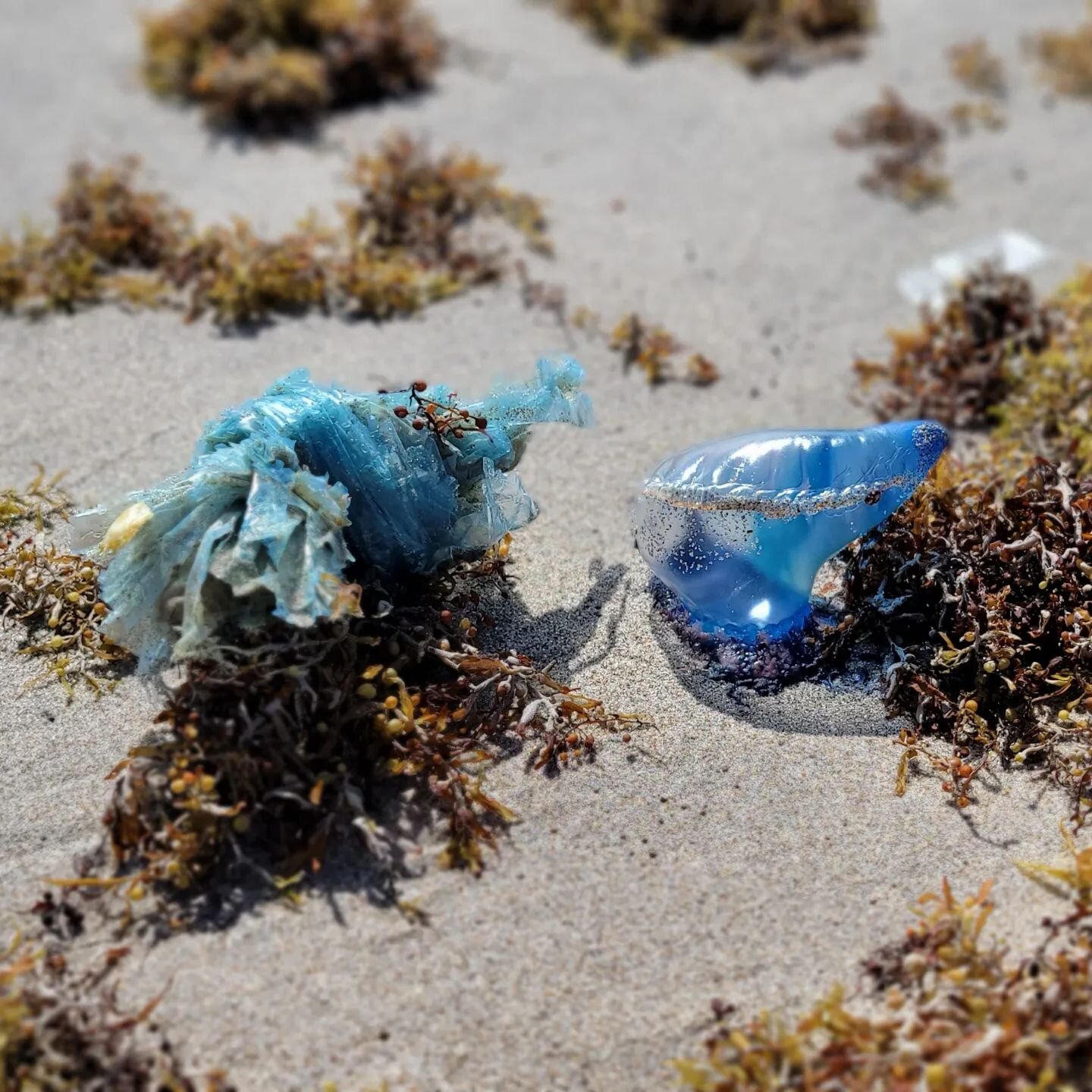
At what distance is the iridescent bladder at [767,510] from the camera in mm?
2719

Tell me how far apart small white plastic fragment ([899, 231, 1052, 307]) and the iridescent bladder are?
5.74ft

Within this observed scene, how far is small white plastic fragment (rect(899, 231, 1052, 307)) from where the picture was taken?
4.38 metres

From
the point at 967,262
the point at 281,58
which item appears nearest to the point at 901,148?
the point at 967,262

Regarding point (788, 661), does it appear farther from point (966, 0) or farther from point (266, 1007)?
point (966, 0)

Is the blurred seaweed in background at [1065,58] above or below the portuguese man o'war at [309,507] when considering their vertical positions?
above

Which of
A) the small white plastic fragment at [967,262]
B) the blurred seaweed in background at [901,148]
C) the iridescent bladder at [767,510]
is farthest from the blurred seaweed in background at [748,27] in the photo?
the iridescent bladder at [767,510]

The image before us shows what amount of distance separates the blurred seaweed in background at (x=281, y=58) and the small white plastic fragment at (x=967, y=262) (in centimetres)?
244

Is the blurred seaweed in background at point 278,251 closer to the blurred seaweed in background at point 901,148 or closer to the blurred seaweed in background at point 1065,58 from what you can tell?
the blurred seaweed in background at point 901,148

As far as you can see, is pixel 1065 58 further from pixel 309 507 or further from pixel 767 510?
pixel 309 507

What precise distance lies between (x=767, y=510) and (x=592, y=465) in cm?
97

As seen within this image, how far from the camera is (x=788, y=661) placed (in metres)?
2.89

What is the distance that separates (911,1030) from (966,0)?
18.1 ft

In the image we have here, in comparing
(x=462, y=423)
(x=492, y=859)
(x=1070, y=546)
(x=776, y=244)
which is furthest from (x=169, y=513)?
(x=776, y=244)

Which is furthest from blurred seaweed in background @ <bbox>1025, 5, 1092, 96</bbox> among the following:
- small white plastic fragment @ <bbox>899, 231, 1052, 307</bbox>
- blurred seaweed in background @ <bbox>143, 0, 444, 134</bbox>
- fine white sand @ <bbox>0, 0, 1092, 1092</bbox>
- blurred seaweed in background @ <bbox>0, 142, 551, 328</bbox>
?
blurred seaweed in background @ <bbox>143, 0, 444, 134</bbox>
